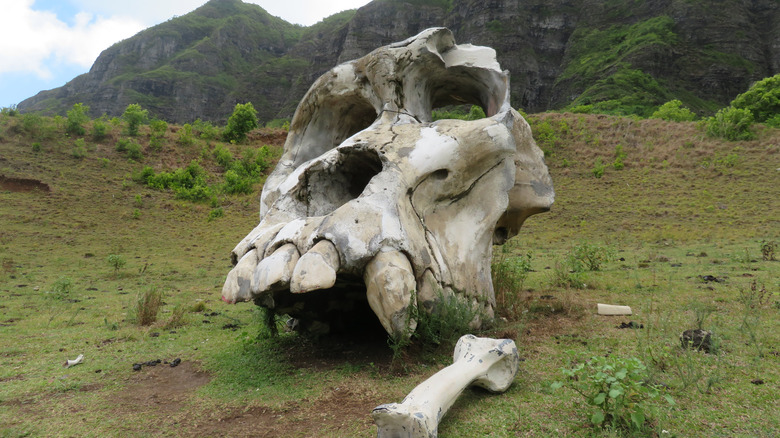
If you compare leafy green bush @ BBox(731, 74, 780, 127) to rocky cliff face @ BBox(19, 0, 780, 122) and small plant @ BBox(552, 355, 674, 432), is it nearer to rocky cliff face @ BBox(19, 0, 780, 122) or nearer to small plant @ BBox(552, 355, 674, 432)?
rocky cliff face @ BBox(19, 0, 780, 122)

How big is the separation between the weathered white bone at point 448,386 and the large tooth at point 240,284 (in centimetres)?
149

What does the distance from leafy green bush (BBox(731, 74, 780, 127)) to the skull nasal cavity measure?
29607mm

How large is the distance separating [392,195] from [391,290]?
0.90 meters

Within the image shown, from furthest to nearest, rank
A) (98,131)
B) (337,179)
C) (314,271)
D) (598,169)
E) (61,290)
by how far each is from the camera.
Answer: (98,131), (598,169), (61,290), (337,179), (314,271)

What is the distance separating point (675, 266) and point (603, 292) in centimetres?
317

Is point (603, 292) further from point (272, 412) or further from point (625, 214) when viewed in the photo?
point (625, 214)

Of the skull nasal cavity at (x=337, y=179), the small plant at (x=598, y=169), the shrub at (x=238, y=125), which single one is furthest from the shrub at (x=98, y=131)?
the small plant at (x=598, y=169)

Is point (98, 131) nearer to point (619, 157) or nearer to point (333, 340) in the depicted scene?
point (333, 340)

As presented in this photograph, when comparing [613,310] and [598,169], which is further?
[598,169]

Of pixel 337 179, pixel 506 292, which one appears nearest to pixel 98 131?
pixel 337 179

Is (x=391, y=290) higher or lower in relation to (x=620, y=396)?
higher

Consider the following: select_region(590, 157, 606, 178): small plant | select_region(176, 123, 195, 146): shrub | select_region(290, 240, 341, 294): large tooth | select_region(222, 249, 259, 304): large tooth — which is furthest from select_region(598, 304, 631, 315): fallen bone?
select_region(176, 123, 195, 146): shrub

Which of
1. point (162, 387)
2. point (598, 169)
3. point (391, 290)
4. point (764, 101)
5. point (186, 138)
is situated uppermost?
point (186, 138)

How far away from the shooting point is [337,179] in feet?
16.0
